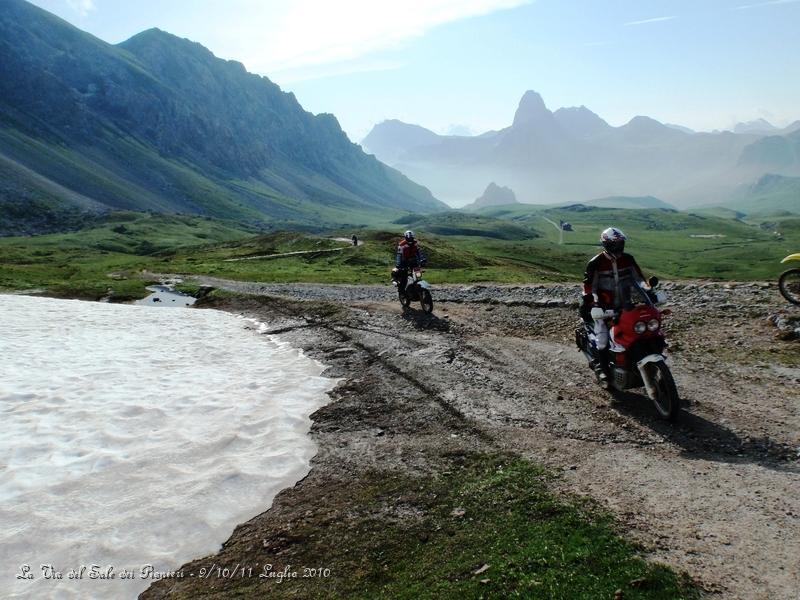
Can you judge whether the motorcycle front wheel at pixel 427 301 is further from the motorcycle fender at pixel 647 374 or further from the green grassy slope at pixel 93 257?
the green grassy slope at pixel 93 257

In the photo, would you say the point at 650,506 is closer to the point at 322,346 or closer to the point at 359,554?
the point at 359,554

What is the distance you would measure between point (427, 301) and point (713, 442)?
16.6 meters

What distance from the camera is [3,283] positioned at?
42344 millimetres

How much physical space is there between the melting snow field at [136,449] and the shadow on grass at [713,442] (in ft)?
23.0

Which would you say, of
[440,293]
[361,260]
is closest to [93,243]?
[361,260]

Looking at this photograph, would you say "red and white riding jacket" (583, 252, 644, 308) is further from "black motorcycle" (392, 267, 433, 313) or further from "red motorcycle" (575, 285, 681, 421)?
"black motorcycle" (392, 267, 433, 313)

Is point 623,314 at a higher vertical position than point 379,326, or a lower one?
higher

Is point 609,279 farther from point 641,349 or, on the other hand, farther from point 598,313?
point 641,349

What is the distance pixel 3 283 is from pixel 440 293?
3530 cm

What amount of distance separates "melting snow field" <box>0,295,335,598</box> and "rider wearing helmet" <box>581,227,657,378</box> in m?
7.17

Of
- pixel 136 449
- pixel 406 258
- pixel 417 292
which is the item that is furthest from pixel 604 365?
pixel 406 258

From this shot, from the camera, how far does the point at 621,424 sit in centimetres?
1097

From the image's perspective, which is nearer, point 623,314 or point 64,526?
point 64,526

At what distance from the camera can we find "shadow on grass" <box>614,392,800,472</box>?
8969mm
